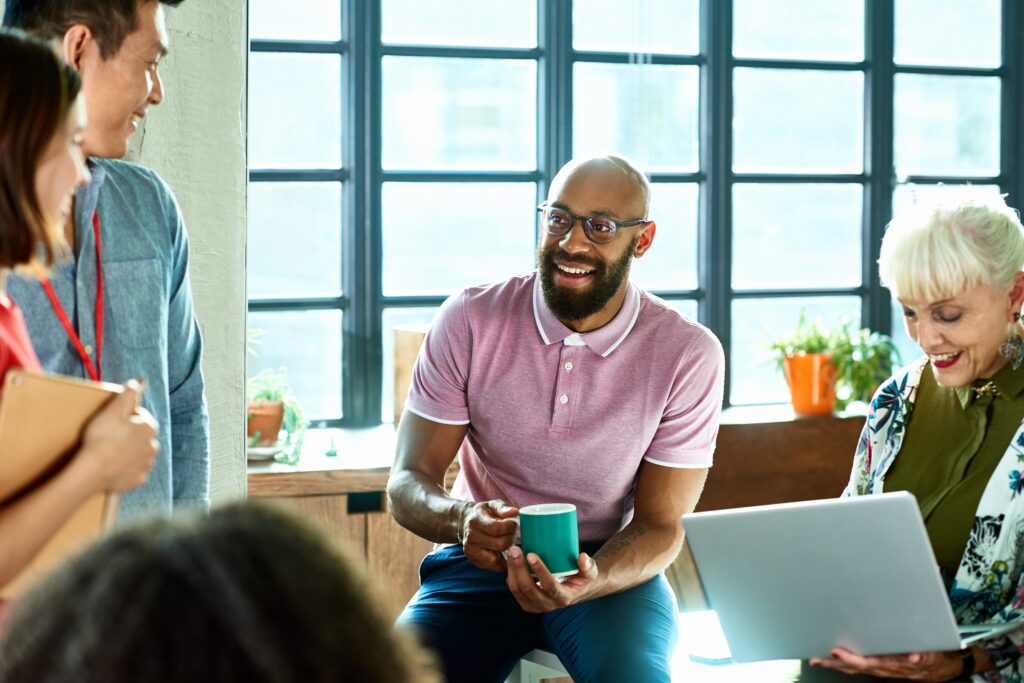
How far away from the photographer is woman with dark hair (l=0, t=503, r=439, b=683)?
448mm

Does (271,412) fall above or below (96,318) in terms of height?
below

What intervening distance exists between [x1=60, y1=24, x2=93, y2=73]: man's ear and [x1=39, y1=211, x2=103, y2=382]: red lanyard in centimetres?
22

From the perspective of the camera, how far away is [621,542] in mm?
2154

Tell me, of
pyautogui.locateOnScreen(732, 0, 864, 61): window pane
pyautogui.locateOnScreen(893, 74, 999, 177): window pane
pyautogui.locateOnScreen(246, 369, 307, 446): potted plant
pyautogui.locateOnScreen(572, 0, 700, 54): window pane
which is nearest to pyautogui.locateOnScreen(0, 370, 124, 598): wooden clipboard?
pyautogui.locateOnScreen(246, 369, 307, 446): potted plant

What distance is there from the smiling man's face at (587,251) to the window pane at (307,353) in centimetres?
169

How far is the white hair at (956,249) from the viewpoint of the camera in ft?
6.55

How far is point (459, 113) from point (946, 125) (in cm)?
193

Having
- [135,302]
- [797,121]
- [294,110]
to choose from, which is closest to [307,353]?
[294,110]

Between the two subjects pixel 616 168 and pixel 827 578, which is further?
pixel 616 168

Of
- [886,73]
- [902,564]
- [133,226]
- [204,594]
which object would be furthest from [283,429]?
[204,594]

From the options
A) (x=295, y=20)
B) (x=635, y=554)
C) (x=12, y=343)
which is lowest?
(x=635, y=554)

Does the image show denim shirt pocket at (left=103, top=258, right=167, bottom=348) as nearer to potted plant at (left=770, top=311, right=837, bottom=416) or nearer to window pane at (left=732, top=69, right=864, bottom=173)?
potted plant at (left=770, top=311, right=837, bottom=416)

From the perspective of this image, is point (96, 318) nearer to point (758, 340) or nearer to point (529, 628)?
point (529, 628)

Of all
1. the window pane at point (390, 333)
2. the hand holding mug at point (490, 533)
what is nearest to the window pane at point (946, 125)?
the window pane at point (390, 333)
